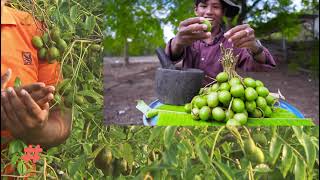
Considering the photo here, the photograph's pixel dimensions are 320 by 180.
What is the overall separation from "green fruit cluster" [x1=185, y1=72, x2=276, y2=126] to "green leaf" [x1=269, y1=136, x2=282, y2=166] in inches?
4.1

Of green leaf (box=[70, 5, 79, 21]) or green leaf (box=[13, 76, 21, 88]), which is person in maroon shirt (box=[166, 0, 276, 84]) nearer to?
green leaf (box=[70, 5, 79, 21])

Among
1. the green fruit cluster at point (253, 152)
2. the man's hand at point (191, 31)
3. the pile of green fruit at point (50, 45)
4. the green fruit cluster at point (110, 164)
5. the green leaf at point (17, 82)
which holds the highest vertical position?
the man's hand at point (191, 31)

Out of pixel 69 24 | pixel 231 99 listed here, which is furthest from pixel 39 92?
pixel 231 99

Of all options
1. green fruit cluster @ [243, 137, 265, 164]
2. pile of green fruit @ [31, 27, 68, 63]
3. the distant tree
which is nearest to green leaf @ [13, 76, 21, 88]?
pile of green fruit @ [31, 27, 68, 63]

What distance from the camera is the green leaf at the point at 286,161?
5.39 feet

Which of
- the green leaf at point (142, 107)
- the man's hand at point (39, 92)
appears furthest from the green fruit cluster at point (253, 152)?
the man's hand at point (39, 92)

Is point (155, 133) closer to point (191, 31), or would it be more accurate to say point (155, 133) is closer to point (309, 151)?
point (191, 31)

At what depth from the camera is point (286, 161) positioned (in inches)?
64.9

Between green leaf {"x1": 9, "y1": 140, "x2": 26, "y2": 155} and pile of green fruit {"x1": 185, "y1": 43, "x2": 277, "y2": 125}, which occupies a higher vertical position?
pile of green fruit {"x1": 185, "y1": 43, "x2": 277, "y2": 125}

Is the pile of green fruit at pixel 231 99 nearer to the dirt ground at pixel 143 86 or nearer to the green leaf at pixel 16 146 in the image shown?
the dirt ground at pixel 143 86

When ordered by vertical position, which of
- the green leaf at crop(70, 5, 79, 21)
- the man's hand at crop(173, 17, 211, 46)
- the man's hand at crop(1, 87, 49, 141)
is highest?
the green leaf at crop(70, 5, 79, 21)

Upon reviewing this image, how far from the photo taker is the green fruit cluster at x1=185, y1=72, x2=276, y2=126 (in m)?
1.64

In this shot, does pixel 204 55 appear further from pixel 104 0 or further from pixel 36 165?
pixel 36 165

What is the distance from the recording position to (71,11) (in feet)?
5.72
